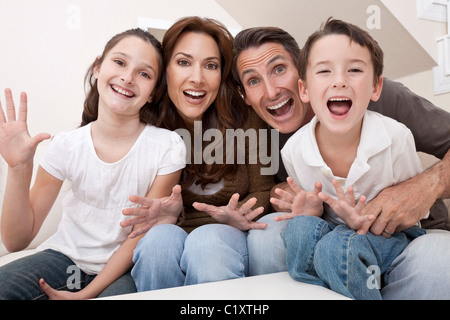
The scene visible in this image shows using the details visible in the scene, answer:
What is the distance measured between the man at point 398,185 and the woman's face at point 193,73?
0.08 m

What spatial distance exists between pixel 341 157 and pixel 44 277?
74 centimetres

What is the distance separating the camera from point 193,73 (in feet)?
3.25

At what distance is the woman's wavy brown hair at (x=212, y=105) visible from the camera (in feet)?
3.29

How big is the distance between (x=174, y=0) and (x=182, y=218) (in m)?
0.61

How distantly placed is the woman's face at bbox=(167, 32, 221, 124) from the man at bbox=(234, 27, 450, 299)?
0.08 meters

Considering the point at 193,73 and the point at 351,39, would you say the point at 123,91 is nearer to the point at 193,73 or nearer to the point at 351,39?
the point at 193,73

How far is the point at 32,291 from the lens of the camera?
0.82 meters

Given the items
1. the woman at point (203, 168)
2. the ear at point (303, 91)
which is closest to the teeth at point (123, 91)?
the woman at point (203, 168)

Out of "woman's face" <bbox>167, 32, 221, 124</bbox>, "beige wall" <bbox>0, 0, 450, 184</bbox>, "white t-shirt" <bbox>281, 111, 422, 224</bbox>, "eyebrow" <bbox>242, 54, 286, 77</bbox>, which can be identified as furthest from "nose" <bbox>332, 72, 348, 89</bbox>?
"beige wall" <bbox>0, 0, 450, 184</bbox>

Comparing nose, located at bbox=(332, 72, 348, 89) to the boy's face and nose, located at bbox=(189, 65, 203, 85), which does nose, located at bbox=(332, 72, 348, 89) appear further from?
nose, located at bbox=(189, 65, 203, 85)

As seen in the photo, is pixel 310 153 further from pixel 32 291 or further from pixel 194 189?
pixel 32 291

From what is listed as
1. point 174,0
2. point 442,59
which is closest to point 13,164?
point 174,0

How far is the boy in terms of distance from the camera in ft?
2.54

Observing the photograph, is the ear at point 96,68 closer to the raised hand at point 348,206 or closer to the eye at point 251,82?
the eye at point 251,82
